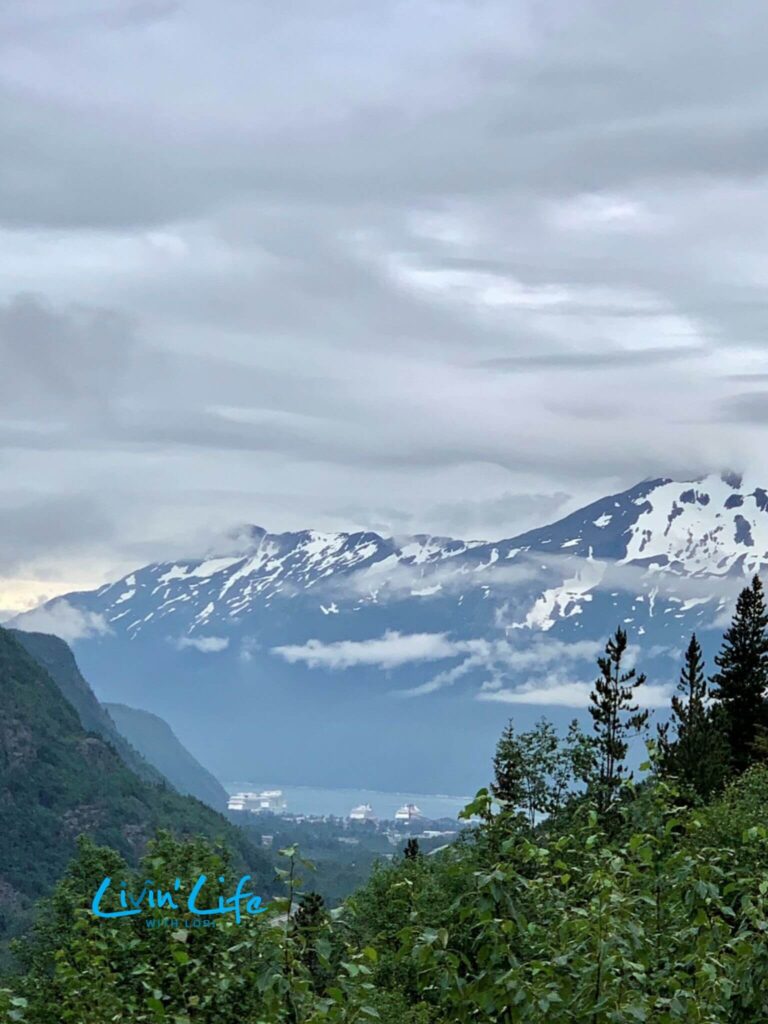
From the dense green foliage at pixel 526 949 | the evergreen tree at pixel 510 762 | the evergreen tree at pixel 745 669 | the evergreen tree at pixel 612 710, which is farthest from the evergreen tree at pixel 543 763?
the dense green foliage at pixel 526 949

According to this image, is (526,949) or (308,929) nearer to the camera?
(308,929)

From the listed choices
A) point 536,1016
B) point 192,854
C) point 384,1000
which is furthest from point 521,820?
point 384,1000

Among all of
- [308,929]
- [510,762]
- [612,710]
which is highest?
[612,710]

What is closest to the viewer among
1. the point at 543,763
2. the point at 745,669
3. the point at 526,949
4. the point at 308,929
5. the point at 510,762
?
the point at 308,929

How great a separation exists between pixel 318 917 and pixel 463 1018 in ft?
5.63

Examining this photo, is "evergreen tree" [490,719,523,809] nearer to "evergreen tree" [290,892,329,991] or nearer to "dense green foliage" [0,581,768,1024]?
"dense green foliage" [0,581,768,1024]

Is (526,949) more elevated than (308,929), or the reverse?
(308,929)

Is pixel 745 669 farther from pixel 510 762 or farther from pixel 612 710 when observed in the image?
pixel 510 762

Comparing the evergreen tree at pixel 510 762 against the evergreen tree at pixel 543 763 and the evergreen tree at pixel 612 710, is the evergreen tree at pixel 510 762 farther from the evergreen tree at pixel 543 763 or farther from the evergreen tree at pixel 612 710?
the evergreen tree at pixel 612 710

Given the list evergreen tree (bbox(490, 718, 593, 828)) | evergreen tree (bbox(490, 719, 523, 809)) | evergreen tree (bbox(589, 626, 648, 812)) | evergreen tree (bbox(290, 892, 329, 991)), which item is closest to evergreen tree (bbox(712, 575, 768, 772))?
evergreen tree (bbox(589, 626, 648, 812))

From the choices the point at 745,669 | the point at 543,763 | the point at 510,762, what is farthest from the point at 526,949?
the point at 745,669

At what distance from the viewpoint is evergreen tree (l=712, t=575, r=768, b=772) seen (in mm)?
105062

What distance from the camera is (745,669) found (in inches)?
4245

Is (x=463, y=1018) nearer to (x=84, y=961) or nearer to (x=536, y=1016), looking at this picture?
(x=536, y=1016)
